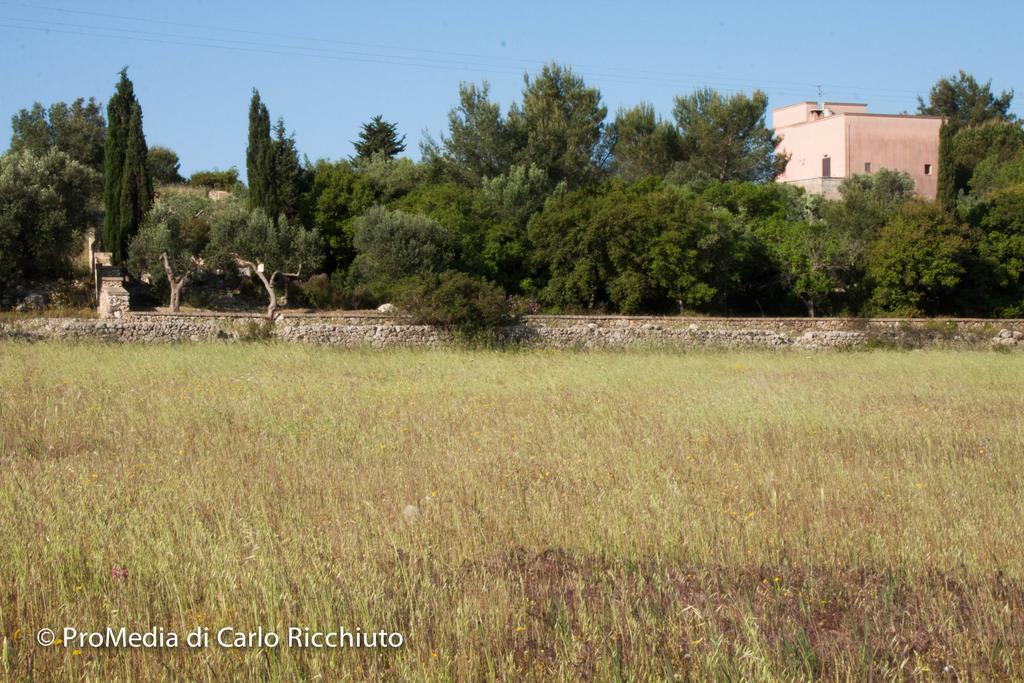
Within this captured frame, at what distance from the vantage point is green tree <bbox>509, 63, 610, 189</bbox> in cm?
4041

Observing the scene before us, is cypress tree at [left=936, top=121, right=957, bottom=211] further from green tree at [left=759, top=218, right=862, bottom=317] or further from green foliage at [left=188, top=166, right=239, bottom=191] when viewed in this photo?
green foliage at [left=188, top=166, right=239, bottom=191]

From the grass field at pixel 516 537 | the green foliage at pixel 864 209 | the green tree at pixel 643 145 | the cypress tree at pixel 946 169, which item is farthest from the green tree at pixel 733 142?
the grass field at pixel 516 537

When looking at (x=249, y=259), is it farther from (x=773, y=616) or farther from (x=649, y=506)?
(x=773, y=616)

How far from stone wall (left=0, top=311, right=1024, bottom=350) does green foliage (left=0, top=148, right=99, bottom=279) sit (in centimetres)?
472

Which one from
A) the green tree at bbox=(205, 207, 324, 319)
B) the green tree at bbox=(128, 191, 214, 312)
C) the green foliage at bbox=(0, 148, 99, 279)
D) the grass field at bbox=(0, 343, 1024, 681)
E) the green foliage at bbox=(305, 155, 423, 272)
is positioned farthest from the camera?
the green foliage at bbox=(305, 155, 423, 272)

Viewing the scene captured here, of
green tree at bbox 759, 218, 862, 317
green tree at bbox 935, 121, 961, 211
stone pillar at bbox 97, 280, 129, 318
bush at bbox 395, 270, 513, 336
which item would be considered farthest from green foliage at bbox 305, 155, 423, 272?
green tree at bbox 935, 121, 961, 211

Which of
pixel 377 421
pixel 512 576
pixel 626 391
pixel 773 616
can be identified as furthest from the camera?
pixel 626 391

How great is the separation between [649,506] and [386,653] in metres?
2.97

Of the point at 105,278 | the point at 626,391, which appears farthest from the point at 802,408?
the point at 105,278

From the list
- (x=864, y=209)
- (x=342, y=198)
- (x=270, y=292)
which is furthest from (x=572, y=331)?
(x=864, y=209)

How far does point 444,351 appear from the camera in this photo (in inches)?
→ 852

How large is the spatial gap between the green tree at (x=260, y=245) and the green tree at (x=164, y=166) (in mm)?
18294

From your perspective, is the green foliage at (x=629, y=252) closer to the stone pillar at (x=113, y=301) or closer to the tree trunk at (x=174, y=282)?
the tree trunk at (x=174, y=282)

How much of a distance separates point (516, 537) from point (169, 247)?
74.4 feet
